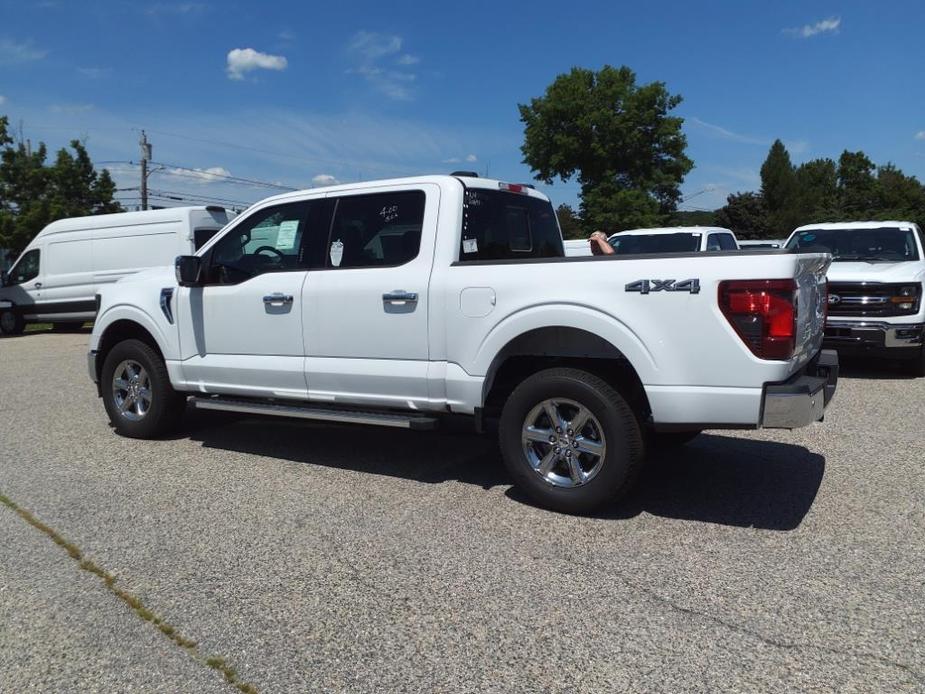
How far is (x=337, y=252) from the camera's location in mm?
5270

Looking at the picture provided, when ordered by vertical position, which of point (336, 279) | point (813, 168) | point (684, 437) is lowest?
point (684, 437)

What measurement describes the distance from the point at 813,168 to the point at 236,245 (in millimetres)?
115436

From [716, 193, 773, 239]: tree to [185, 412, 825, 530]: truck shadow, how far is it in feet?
290

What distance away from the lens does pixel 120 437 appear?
6.63m

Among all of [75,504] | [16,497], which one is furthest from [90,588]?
[16,497]

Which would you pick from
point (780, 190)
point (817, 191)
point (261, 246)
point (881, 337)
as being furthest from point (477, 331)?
point (817, 191)

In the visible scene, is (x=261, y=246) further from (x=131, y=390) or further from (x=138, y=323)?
(x=131, y=390)

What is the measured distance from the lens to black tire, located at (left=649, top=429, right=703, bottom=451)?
5.47m

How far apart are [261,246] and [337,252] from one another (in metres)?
0.78

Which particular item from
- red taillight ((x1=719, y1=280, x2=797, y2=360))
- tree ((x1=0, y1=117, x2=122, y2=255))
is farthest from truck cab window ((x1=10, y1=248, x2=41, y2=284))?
red taillight ((x1=719, y1=280, x2=797, y2=360))

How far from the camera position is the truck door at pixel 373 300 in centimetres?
486

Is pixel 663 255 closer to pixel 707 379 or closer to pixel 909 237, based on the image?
pixel 707 379

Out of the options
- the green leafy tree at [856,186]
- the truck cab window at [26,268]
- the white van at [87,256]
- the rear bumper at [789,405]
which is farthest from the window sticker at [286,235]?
the green leafy tree at [856,186]

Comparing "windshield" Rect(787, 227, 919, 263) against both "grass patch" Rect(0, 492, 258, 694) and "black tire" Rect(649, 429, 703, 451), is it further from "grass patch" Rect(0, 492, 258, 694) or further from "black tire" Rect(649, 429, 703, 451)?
"grass patch" Rect(0, 492, 258, 694)
